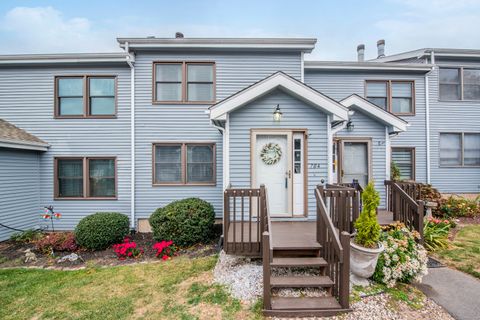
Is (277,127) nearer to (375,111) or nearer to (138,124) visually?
(375,111)

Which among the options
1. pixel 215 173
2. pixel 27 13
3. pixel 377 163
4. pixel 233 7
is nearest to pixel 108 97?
pixel 215 173

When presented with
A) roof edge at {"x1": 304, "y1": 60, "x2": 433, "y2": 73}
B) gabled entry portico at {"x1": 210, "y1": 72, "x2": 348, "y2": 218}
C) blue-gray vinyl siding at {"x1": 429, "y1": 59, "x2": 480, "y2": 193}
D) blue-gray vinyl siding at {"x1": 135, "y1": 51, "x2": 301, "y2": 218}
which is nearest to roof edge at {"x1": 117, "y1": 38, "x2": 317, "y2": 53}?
blue-gray vinyl siding at {"x1": 135, "y1": 51, "x2": 301, "y2": 218}

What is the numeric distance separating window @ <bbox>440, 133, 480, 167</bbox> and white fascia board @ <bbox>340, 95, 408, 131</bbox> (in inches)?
162

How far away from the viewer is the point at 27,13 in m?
17.1

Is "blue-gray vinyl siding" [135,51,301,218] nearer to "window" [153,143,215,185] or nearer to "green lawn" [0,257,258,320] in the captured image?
"window" [153,143,215,185]

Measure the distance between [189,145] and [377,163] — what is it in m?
6.36

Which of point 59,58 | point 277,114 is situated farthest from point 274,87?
point 59,58

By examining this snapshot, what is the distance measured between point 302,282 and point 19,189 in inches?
347

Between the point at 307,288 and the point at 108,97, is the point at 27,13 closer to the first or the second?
the point at 108,97

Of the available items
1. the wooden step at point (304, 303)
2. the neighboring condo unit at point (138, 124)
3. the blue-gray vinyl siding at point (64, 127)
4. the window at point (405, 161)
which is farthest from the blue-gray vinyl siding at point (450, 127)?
the blue-gray vinyl siding at point (64, 127)

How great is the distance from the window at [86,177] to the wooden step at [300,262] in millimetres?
6339

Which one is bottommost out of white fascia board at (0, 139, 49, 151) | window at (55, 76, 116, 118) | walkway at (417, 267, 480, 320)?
walkway at (417, 267, 480, 320)

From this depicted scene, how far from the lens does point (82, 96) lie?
757cm

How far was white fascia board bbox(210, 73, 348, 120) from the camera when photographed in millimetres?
5336
